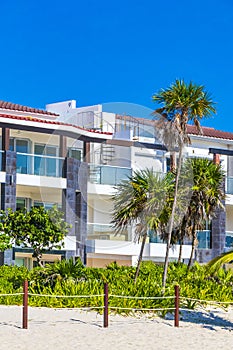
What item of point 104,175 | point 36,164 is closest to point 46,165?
point 36,164

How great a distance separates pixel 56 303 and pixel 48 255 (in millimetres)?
13637

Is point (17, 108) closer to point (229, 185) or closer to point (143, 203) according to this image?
point (229, 185)

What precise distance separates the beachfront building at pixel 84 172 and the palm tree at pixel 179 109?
6.31 m

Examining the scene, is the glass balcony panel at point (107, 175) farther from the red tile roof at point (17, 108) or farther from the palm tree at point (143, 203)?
the palm tree at point (143, 203)

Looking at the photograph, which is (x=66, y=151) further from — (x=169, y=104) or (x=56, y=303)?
(x=56, y=303)

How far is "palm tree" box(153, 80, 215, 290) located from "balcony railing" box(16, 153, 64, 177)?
8556 mm

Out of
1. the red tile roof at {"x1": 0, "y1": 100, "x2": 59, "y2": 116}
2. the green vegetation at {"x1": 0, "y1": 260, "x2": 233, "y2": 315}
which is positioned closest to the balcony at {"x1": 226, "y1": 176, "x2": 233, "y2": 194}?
the red tile roof at {"x1": 0, "y1": 100, "x2": 59, "y2": 116}

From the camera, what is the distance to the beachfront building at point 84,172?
37.8 metres

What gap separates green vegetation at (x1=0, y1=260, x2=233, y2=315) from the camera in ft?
84.5

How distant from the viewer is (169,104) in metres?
29.7

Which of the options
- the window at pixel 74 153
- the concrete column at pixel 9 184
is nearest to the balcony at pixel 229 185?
the window at pixel 74 153

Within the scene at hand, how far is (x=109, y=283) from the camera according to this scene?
2917 centimetres

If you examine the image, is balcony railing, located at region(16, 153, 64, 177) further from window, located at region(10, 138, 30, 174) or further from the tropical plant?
the tropical plant

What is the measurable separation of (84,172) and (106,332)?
1778 cm
